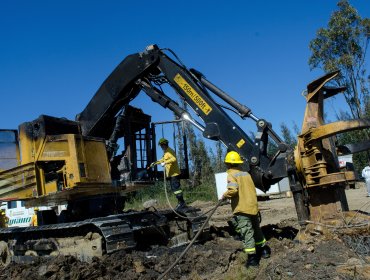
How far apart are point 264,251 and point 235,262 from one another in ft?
1.73

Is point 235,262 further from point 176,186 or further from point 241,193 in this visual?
point 176,186

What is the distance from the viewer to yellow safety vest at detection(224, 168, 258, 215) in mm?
7137

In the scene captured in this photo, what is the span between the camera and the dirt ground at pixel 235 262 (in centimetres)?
571

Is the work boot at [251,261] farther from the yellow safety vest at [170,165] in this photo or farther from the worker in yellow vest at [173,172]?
the yellow safety vest at [170,165]

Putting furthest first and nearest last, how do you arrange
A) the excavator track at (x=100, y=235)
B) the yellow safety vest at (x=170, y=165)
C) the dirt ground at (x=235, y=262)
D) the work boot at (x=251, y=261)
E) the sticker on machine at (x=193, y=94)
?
the yellow safety vest at (x=170, y=165) → the sticker on machine at (x=193, y=94) → the excavator track at (x=100, y=235) → the work boot at (x=251, y=261) → the dirt ground at (x=235, y=262)

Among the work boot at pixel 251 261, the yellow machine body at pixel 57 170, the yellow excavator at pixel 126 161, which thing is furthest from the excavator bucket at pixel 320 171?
the yellow machine body at pixel 57 170

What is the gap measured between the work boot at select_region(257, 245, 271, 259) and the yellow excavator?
2.55 ft

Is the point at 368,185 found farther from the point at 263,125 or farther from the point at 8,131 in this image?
the point at 8,131

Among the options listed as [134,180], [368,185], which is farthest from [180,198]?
[368,185]

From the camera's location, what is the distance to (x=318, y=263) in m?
5.81

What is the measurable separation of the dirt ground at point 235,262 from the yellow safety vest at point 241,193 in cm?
84

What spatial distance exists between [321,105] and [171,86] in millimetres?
2941

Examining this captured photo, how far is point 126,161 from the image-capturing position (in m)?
9.18

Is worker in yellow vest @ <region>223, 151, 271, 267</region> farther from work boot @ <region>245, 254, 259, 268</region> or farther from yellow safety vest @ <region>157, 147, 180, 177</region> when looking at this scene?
yellow safety vest @ <region>157, 147, 180, 177</region>
